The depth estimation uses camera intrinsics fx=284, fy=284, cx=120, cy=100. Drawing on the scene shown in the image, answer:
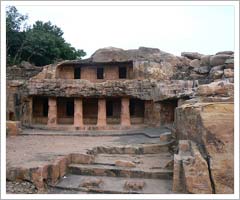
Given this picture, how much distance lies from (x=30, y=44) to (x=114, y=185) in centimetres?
1939

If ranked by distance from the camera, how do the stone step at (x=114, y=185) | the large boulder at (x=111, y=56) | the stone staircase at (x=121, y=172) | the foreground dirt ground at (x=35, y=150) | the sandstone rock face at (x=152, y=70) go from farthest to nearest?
the large boulder at (x=111, y=56)
the sandstone rock face at (x=152, y=70)
the foreground dirt ground at (x=35, y=150)
the stone staircase at (x=121, y=172)
the stone step at (x=114, y=185)

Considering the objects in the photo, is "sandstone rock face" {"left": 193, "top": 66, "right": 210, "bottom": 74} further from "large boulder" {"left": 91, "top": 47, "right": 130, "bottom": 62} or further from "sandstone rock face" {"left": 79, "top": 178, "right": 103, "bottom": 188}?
"sandstone rock face" {"left": 79, "top": 178, "right": 103, "bottom": 188}

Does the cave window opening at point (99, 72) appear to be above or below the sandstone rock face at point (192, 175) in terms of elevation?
above

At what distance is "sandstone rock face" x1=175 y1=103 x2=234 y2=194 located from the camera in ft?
21.6

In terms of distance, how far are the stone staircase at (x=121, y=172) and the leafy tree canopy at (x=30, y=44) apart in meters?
16.3

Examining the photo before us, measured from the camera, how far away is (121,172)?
8.88 meters

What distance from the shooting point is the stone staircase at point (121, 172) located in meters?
7.84

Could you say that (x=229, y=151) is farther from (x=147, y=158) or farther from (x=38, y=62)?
(x=38, y=62)

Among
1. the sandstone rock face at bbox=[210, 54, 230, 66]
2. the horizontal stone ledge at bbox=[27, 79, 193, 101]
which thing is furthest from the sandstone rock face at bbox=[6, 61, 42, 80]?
the sandstone rock face at bbox=[210, 54, 230, 66]

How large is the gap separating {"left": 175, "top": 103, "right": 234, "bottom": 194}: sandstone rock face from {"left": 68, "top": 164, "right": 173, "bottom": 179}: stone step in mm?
1671

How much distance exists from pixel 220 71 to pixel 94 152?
9.81 meters

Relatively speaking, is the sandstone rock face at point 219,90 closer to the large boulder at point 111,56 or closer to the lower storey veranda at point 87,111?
the lower storey veranda at point 87,111

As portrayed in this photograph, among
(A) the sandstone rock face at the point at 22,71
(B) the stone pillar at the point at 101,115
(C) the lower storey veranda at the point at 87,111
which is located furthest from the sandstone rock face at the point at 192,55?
(A) the sandstone rock face at the point at 22,71

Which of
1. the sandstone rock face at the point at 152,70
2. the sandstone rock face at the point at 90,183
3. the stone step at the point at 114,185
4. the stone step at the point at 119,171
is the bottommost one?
the stone step at the point at 114,185
